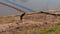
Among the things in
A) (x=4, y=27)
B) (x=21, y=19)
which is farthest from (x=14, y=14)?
(x=4, y=27)

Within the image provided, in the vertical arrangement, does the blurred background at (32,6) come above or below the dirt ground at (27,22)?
above

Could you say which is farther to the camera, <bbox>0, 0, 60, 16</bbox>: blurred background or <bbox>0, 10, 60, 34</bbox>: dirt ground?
<bbox>0, 0, 60, 16</bbox>: blurred background

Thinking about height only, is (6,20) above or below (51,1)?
below

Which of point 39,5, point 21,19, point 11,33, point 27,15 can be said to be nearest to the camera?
point 11,33

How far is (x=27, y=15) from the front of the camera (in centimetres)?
445

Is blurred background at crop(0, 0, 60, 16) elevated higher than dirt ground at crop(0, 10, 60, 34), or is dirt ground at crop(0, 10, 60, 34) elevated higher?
blurred background at crop(0, 0, 60, 16)

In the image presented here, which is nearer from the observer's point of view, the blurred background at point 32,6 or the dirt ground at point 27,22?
the dirt ground at point 27,22

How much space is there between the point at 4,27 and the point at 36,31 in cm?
→ 63

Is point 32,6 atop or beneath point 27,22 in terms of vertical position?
atop

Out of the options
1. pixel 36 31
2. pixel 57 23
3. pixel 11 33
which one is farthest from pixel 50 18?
pixel 11 33

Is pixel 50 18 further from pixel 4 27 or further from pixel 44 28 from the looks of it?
pixel 4 27

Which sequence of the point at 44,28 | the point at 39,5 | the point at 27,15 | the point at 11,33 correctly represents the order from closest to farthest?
the point at 11,33, the point at 44,28, the point at 27,15, the point at 39,5

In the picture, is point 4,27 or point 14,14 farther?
point 14,14

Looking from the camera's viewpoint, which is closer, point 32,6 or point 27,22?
point 27,22
